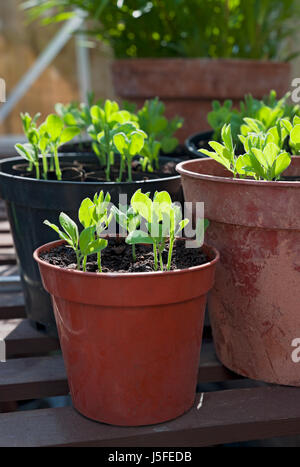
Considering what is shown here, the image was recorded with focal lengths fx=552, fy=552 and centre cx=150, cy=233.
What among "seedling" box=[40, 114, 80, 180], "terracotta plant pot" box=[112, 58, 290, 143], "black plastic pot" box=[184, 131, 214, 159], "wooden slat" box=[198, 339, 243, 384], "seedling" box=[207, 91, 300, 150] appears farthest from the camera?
"terracotta plant pot" box=[112, 58, 290, 143]

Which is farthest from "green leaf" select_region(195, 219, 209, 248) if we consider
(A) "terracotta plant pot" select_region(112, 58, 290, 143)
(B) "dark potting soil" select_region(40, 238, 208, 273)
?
(A) "terracotta plant pot" select_region(112, 58, 290, 143)

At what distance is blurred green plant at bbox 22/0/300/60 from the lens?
2277 mm

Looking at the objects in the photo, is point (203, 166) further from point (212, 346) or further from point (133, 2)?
point (133, 2)

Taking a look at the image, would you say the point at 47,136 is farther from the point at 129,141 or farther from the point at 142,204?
the point at 142,204

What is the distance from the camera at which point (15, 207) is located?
1.22m

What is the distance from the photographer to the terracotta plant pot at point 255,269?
36.3 inches

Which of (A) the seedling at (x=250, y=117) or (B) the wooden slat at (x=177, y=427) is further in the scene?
(A) the seedling at (x=250, y=117)

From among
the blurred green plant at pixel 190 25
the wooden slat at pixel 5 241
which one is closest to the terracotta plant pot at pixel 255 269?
the wooden slat at pixel 5 241

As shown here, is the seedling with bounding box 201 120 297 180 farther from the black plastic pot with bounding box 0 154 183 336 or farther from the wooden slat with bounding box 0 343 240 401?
the wooden slat with bounding box 0 343 240 401

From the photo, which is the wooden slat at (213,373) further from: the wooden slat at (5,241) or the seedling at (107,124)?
the wooden slat at (5,241)

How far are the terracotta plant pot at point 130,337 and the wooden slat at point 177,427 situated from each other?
22 mm

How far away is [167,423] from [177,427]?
0.8 inches

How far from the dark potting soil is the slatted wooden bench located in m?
0.25
